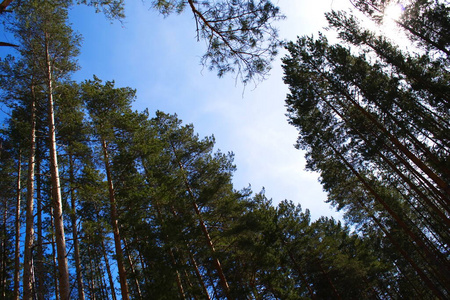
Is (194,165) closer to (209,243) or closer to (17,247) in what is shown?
(209,243)

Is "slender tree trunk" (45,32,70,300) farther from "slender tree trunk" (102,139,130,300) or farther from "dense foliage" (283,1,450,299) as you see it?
"dense foliage" (283,1,450,299)

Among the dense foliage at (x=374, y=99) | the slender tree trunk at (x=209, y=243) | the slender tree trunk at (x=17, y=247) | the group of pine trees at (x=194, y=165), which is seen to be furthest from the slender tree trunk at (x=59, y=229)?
the dense foliage at (x=374, y=99)

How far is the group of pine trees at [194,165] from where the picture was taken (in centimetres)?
823

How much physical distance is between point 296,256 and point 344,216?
17.3 ft

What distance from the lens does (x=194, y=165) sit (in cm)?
1381

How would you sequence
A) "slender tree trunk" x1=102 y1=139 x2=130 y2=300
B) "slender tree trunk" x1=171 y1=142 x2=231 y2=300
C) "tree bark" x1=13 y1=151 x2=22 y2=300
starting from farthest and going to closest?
"slender tree trunk" x1=171 y1=142 x2=231 y2=300, "tree bark" x1=13 y1=151 x2=22 y2=300, "slender tree trunk" x1=102 y1=139 x2=130 y2=300

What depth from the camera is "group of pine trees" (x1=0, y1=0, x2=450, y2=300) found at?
8.23 meters

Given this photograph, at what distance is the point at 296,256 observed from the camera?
18.2 meters

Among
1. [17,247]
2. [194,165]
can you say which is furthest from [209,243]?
[17,247]

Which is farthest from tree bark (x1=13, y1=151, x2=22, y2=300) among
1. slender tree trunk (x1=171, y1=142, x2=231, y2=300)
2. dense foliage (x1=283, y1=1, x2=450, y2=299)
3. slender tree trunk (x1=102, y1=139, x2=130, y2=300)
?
dense foliage (x1=283, y1=1, x2=450, y2=299)

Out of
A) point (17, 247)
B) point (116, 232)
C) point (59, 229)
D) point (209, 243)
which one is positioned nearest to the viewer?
point (59, 229)

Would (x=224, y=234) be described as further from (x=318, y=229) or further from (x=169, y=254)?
(x=318, y=229)

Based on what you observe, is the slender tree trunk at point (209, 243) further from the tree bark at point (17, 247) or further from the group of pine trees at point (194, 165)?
the tree bark at point (17, 247)

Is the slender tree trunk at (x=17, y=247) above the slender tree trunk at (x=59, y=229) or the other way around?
above
